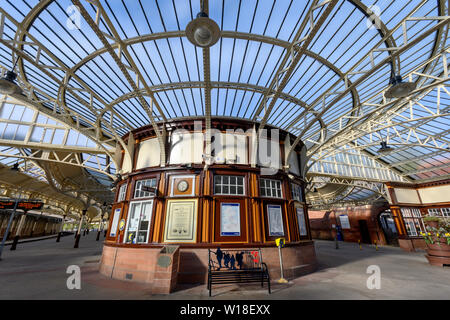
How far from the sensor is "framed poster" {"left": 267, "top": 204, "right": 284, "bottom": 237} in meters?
10.5

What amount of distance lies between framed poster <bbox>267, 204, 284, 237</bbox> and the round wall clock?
477 cm

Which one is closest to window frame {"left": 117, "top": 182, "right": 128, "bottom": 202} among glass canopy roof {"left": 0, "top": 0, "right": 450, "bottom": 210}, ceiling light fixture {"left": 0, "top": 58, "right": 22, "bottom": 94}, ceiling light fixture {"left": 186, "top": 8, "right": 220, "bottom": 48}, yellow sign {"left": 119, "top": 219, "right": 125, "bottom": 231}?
yellow sign {"left": 119, "top": 219, "right": 125, "bottom": 231}

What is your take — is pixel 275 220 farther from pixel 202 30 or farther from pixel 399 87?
pixel 202 30

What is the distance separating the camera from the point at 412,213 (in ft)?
82.5

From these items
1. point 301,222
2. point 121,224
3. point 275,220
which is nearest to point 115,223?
point 121,224

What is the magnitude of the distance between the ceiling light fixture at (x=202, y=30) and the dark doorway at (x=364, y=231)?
40.9 meters

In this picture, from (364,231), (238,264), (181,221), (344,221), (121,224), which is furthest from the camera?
(344,221)

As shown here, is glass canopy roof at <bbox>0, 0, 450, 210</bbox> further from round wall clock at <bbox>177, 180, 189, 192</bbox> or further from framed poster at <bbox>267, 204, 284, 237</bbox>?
framed poster at <bbox>267, 204, 284, 237</bbox>

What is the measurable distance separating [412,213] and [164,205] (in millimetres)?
32005

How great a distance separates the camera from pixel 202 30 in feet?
16.1

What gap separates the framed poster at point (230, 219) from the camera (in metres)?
9.84

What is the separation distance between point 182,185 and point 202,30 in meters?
7.62

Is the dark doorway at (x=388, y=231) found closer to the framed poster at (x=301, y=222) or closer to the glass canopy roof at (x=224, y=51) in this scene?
the glass canopy roof at (x=224, y=51)

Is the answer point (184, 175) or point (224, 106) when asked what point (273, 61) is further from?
point (184, 175)
